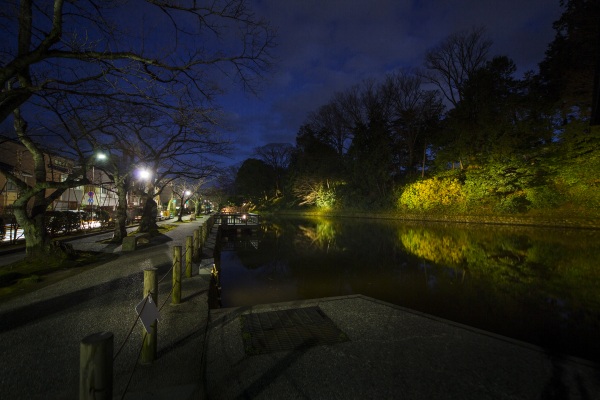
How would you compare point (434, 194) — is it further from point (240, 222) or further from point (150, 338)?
point (150, 338)

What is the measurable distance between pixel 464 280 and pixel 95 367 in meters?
8.23

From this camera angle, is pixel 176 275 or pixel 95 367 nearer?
pixel 95 367

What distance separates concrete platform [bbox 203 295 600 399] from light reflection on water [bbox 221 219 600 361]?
1.31 meters

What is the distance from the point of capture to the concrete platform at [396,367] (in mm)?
2789

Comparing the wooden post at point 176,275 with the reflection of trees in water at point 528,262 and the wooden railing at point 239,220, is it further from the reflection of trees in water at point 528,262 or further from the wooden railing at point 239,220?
the wooden railing at point 239,220

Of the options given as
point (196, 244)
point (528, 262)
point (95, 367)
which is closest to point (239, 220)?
point (196, 244)

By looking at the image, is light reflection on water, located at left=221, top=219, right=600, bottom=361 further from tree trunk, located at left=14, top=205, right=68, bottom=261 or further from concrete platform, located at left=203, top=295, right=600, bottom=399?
tree trunk, located at left=14, top=205, right=68, bottom=261

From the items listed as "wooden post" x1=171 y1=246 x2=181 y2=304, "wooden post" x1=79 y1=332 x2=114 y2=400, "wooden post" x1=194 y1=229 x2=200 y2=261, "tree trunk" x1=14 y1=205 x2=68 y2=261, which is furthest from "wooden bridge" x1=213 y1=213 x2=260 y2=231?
"wooden post" x1=79 y1=332 x2=114 y2=400

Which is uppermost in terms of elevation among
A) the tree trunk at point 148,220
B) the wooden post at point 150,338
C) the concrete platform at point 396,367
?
the tree trunk at point 148,220

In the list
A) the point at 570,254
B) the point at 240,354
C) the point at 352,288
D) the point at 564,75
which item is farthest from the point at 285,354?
the point at 564,75

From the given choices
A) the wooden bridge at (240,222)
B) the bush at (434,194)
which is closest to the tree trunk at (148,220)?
the wooden bridge at (240,222)

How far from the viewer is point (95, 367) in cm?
171

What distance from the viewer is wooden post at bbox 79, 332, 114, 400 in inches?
66.6

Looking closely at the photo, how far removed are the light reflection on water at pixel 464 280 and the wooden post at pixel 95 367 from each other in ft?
16.7
